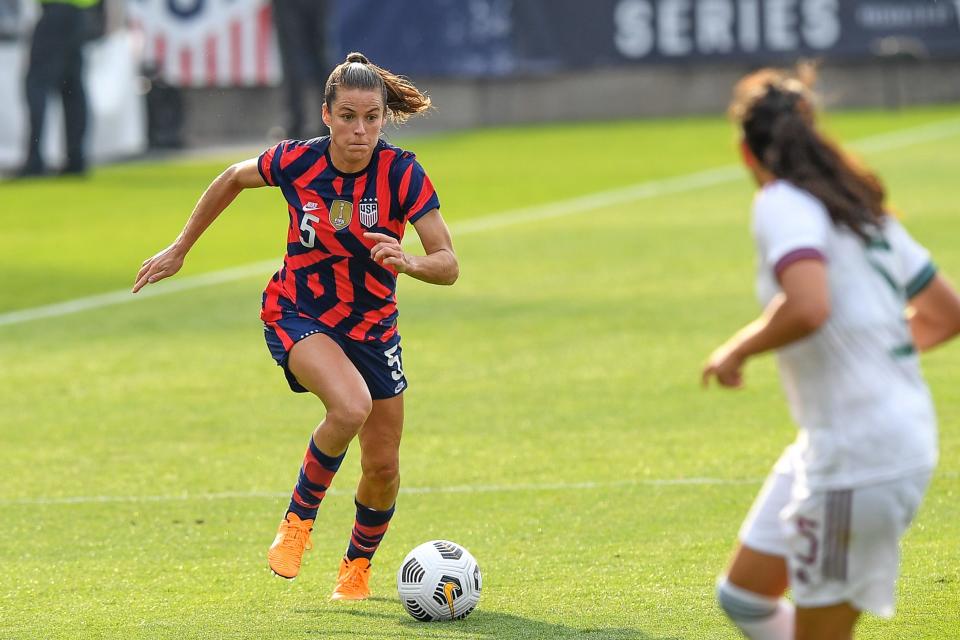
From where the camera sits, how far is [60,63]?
20578 mm

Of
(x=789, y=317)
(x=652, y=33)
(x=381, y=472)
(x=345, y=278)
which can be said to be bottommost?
(x=652, y=33)

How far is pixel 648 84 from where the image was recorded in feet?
97.8

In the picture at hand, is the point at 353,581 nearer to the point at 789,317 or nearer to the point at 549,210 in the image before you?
the point at 789,317

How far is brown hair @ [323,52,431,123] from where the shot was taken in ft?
19.3

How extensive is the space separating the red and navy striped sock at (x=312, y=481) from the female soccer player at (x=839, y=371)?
229cm

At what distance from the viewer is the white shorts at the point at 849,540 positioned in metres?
4.16

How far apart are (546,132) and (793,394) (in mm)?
23808

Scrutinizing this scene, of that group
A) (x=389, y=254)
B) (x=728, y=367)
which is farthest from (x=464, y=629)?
(x=728, y=367)

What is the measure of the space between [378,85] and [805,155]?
210 centimetres

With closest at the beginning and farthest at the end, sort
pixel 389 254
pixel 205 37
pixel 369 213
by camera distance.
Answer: pixel 389 254, pixel 369 213, pixel 205 37

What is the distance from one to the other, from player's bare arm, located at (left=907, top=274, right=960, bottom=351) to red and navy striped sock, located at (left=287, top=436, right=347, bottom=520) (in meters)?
2.41

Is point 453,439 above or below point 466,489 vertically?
below

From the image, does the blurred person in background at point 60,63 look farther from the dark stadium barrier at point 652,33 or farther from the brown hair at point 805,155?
the brown hair at point 805,155

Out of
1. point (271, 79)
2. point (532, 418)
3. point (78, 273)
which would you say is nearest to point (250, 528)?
point (532, 418)
